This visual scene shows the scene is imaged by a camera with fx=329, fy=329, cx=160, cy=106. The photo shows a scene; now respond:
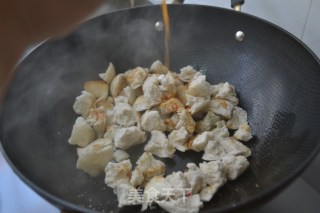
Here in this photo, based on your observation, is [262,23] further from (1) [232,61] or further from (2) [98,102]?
(2) [98,102]

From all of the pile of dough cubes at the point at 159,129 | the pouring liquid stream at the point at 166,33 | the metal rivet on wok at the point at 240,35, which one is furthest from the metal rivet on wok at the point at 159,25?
the metal rivet on wok at the point at 240,35

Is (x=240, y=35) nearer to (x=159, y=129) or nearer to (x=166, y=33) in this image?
(x=166, y=33)

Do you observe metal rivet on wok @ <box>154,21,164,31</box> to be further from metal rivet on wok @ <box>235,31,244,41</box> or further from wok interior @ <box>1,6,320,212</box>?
metal rivet on wok @ <box>235,31,244,41</box>

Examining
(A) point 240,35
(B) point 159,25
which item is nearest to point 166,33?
(B) point 159,25

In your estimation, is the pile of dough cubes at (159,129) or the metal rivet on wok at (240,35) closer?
the pile of dough cubes at (159,129)

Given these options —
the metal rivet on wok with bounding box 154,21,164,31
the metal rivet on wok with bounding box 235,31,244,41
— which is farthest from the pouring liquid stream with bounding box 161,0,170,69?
→ the metal rivet on wok with bounding box 235,31,244,41

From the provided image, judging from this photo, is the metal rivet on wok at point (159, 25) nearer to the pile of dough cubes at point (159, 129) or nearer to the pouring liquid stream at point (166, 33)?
the pouring liquid stream at point (166, 33)
